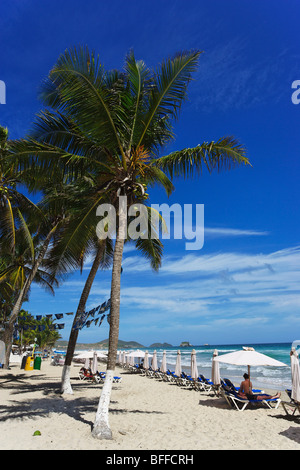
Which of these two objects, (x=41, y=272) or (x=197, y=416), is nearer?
(x=197, y=416)

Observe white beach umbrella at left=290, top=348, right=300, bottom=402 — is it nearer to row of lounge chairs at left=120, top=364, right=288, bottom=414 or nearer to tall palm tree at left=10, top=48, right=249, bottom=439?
row of lounge chairs at left=120, top=364, right=288, bottom=414

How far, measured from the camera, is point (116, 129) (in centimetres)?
846

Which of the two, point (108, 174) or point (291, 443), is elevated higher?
point (108, 174)

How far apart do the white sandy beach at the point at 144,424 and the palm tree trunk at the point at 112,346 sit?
25 centimetres

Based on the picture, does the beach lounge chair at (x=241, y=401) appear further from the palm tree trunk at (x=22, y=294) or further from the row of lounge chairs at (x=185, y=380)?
the palm tree trunk at (x=22, y=294)

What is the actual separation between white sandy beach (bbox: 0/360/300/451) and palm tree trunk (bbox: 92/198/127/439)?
0.25m

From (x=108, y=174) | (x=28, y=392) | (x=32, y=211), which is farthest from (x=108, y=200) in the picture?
(x=28, y=392)

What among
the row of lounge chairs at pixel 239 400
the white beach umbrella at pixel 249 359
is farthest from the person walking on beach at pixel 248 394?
the white beach umbrella at pixel 249 359

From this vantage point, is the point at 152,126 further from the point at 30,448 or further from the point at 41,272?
the point at 41,272

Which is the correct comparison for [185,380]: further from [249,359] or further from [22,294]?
[22,294]

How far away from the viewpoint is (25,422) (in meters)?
7.15

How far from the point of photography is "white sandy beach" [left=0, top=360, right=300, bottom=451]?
5.89m

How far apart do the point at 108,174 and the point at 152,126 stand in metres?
1.83

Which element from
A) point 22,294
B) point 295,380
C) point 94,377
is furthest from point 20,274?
point 295,380
